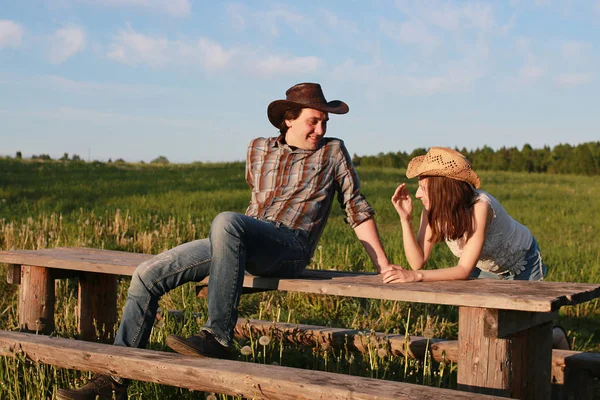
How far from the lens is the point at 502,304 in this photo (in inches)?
129

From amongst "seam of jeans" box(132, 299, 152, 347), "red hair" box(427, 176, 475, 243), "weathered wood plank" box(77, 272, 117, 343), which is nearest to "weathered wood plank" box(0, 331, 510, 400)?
"seam of jeans" box(132, 299, 152, 347)

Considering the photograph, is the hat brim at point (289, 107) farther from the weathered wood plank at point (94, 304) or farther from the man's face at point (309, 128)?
the weathered wood plank at point (94, 304)

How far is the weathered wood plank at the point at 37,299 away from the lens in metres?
5.36

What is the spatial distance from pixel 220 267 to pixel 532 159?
47057 millimetres

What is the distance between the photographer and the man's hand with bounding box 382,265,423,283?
3932 mm

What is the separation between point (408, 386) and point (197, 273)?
1.62m

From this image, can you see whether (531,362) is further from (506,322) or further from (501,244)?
(501,244)

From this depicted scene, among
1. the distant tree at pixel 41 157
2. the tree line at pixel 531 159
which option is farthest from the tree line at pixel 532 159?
the distant tree at pixel 41 157

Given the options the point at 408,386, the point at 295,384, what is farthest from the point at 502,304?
the point at 295,384

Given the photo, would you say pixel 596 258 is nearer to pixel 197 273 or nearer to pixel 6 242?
pixel 197 273

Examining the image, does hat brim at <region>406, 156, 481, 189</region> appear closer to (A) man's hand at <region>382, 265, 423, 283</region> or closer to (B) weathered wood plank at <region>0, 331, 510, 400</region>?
(A) man's hand at <region>382, 265, 423, 283</region>

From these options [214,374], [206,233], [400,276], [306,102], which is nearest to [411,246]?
[400,276]

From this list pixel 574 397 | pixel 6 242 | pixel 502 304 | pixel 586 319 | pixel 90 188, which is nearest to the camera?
pixel 502 304

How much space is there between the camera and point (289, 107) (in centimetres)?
452
